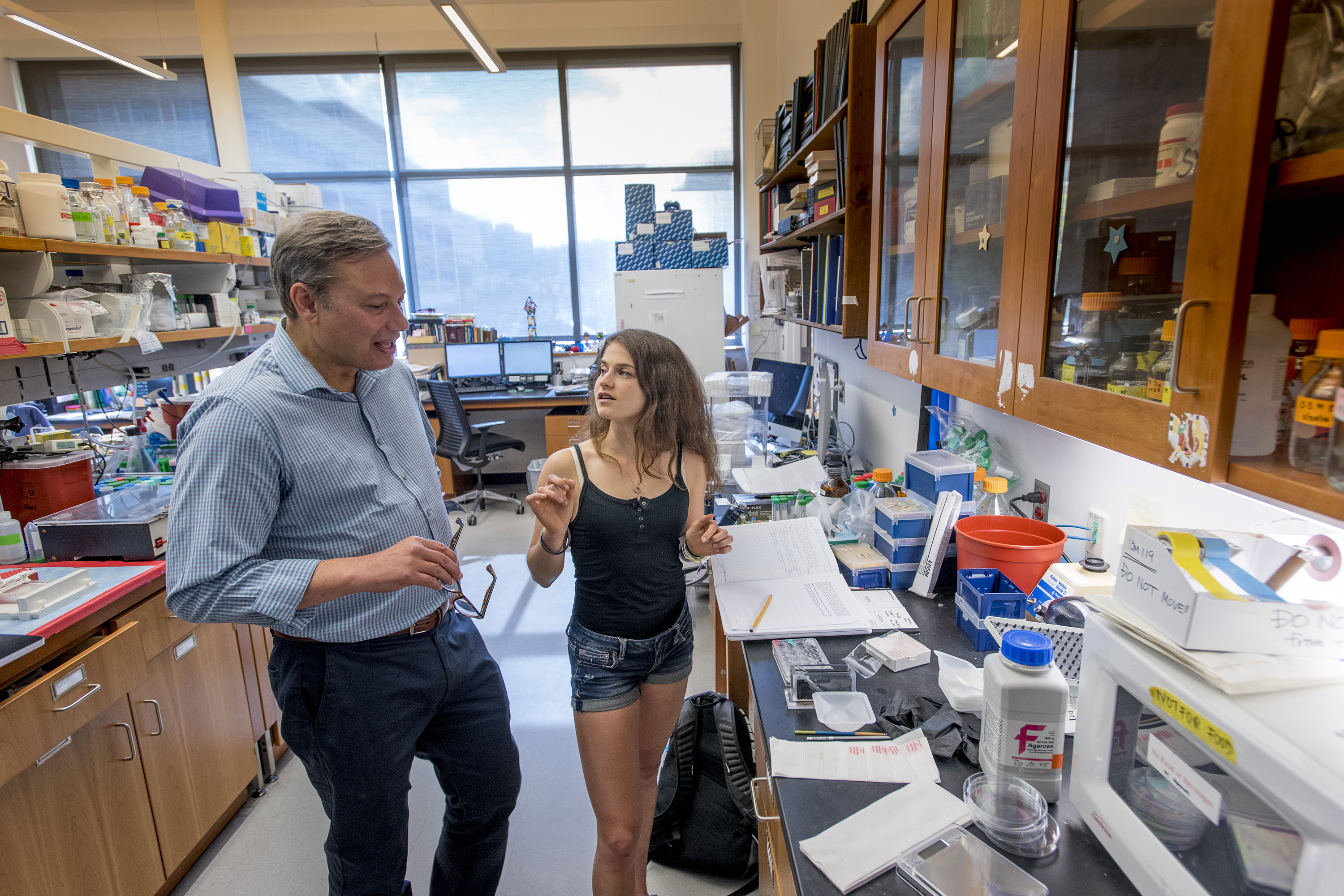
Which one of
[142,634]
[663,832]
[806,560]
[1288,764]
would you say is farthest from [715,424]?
[1288,764]

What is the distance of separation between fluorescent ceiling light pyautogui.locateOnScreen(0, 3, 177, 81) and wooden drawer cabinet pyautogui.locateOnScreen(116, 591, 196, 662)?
12.0 ft

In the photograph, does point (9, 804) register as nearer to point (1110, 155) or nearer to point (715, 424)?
point (1110, 155)

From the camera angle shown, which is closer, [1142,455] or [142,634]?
[1142,455]

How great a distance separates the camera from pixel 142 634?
5.57 feet

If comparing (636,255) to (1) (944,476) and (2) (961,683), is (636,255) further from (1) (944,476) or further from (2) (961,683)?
(2) (961,683)

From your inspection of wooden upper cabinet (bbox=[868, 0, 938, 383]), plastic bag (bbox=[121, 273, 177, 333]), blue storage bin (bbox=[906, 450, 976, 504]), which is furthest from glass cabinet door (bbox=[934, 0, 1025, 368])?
plastic bag (bbox=[121, 273, 177, 333])

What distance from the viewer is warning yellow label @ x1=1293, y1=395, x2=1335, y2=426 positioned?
0.61 meters

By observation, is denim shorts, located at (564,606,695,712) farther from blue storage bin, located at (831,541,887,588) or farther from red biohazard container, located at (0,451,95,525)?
red biohazard container, located at (0,451,95,525)

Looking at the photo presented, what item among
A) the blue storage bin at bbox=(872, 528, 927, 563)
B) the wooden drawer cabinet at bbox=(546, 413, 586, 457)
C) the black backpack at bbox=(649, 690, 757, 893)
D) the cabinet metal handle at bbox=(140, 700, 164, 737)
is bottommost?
the black backpack at bbox=(649, 690, 757, 893)

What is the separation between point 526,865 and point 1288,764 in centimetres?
185

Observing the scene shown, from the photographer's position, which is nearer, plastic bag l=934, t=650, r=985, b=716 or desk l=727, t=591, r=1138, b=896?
desk l=727, t=591, r=1138, b=896

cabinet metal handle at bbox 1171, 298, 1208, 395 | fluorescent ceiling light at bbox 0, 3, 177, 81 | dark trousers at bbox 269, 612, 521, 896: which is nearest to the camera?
cabinet metal handle at bbox 1171, 298, 1208, 395

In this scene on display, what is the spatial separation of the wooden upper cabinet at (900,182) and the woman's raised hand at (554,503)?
0.87 m

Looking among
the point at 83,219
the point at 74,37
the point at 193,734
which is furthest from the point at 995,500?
the point at 74,37
